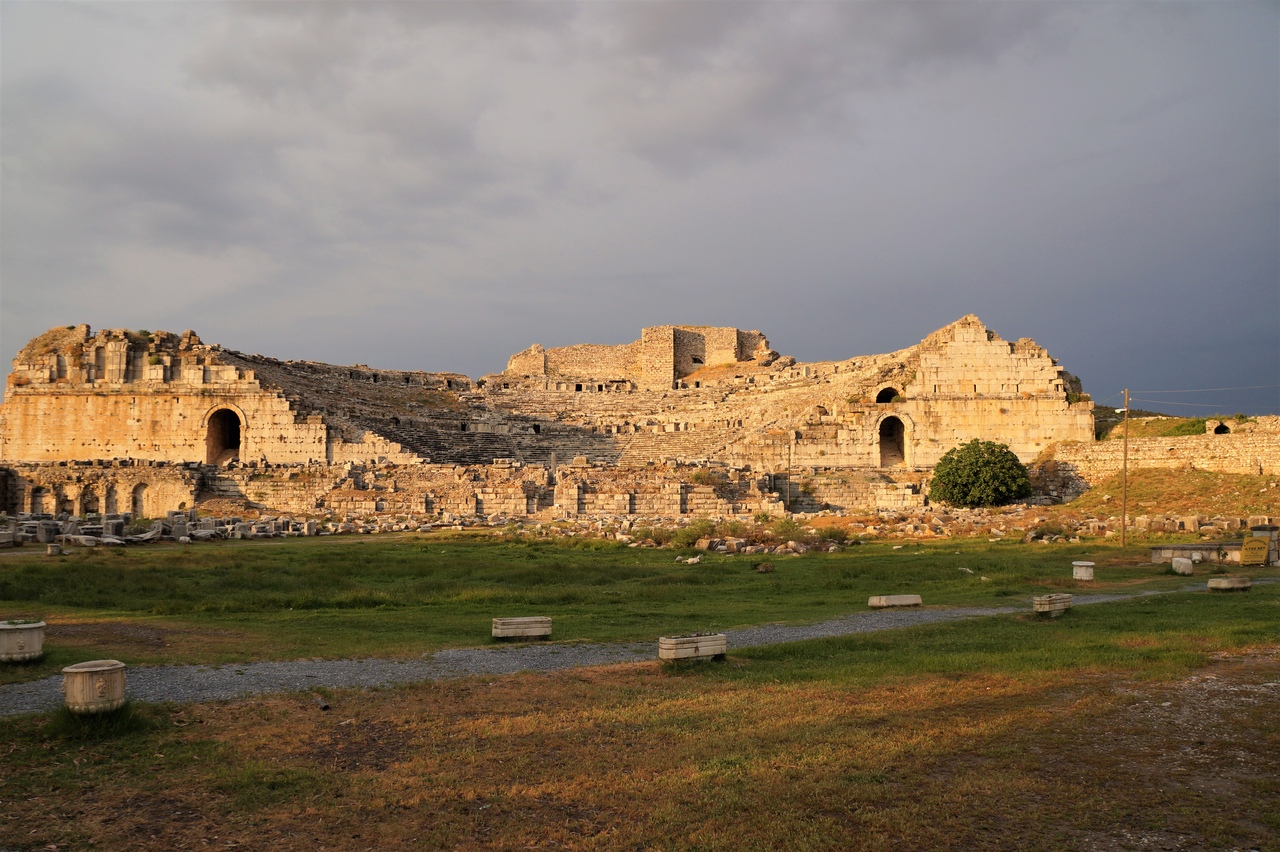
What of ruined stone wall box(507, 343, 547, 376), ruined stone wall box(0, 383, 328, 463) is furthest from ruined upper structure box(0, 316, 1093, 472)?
ruined stone wall box(507, 343, 547, 376)

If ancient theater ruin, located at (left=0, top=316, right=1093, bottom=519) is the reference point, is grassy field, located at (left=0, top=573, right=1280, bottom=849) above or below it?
below

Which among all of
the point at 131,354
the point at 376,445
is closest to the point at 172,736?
the point at 376,445

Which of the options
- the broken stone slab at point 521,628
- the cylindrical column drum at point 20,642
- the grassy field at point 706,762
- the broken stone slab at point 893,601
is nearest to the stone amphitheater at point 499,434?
the broken stone slab at point 893,601

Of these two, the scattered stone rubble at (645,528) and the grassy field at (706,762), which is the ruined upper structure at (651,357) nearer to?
the scattered stone rubble at (645,528)

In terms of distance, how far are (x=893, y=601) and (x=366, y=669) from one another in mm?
7216

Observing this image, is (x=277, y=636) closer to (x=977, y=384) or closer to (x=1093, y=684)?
(x=1093, y=684)

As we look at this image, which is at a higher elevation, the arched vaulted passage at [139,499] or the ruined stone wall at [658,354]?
the ruined stone wall at [658,354]

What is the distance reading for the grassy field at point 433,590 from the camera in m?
9.40

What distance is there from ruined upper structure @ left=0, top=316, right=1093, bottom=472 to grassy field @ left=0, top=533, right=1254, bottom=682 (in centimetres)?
1464

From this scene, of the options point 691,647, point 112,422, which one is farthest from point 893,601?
point 112,422

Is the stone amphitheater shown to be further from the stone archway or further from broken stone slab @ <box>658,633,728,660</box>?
broken stone slab @ <box>658,633,728,660</box>

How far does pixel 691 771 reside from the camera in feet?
17.3

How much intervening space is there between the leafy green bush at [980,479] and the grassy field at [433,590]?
9.02 meters

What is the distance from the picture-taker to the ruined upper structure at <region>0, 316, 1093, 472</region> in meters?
34.1
